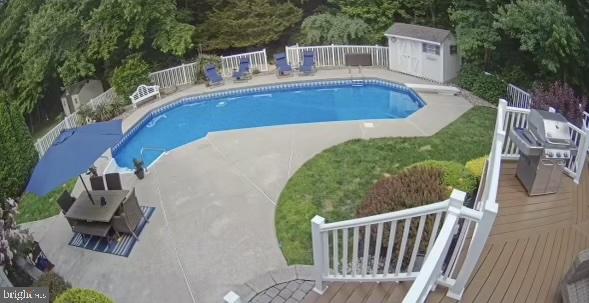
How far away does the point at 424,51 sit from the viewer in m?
13.4

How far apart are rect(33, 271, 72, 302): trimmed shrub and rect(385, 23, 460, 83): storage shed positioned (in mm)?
11037

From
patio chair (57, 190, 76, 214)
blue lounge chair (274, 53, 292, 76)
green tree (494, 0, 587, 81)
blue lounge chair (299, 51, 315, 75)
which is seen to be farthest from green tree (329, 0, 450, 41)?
patio chair (57, 190, 76, 214)

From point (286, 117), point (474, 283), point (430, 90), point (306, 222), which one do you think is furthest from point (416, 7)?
point (474, 283)

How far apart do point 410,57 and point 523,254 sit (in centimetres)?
1023

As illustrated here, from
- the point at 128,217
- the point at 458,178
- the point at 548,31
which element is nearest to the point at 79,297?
the point at 128,217

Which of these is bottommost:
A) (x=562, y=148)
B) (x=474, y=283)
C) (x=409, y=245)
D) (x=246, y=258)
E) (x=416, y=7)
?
(x=246, y=258)

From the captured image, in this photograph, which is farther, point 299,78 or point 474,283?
point 299,78

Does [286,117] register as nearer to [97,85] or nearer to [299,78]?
[299,78]

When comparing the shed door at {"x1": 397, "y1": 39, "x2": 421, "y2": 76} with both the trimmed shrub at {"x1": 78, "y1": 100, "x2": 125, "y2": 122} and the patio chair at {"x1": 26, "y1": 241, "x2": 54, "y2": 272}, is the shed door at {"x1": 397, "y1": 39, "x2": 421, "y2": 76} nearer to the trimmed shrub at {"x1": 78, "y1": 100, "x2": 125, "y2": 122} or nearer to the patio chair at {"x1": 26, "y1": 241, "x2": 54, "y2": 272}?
the trimmed shrub at {"x1": 78, "y1": 100, "x2": 125, "y2": 122}

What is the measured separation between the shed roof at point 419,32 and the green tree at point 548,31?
258cm

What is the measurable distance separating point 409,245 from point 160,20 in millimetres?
11891

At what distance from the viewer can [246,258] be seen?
6680 millimetres

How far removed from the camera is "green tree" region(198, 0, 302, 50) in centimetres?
1570

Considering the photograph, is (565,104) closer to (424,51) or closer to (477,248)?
(424,51)
